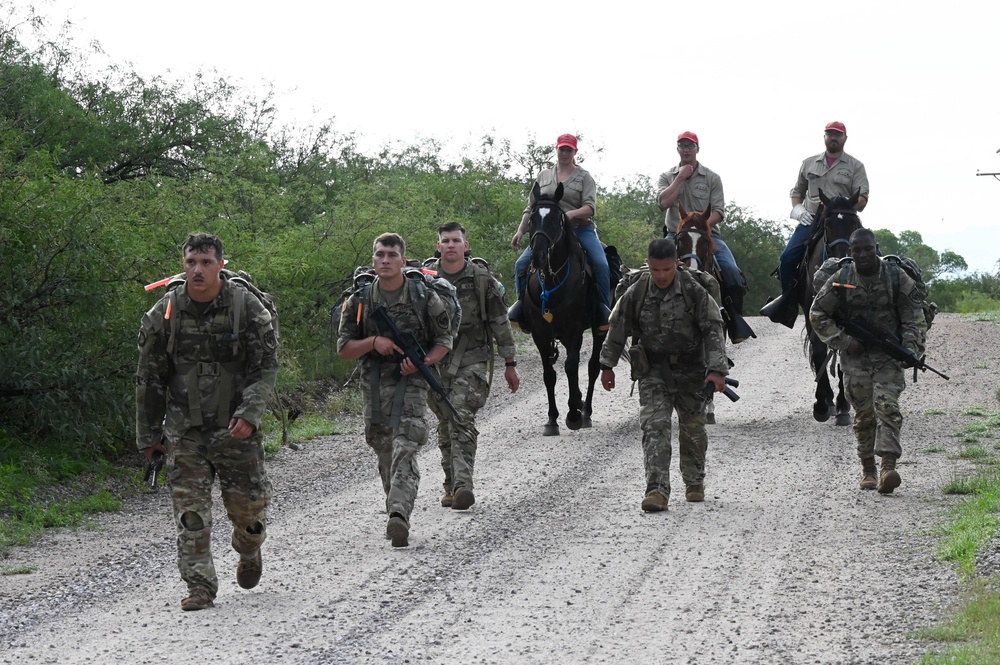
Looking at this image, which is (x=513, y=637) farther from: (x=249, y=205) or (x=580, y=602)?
(x=249, y=205)

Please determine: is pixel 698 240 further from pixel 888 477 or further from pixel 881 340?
pixel 888 477

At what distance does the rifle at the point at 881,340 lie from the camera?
10336mm

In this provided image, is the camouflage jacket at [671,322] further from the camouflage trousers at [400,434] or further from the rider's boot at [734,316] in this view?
the rider's boot at [734,316]

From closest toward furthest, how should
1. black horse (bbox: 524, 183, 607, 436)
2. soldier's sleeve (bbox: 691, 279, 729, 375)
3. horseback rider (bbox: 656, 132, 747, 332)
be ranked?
soldier's sleeve (bbox: 691, 279, 729, 375) → black horse (bbox: 524, 183, 607, 436) → horseback rider (bbox: 656, 132, 747, 332)

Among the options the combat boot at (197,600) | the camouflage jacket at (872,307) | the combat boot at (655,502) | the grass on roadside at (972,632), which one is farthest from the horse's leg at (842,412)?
the combat boot at (197,600)

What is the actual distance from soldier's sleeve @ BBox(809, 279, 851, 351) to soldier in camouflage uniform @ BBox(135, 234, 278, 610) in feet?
16.8

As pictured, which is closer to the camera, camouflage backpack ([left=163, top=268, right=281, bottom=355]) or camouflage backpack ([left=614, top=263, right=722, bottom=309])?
camouflage backpack ([left=163, top=268, right=281, bottom=355])

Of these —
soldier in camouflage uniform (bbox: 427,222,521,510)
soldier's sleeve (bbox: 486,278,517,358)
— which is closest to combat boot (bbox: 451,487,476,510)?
soldier in camouflage uniform (bbox: 427,222,521,510)

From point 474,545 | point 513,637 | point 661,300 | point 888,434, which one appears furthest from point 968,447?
point 513,637

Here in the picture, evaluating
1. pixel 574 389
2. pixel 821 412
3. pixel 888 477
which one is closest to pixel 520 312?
pixel 574 389

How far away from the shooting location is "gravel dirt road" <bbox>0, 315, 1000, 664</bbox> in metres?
6.49

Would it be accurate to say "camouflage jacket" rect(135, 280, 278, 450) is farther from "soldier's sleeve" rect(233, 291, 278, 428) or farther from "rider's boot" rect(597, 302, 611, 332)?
"rider's boot" rect(597, 302, 611, 332)

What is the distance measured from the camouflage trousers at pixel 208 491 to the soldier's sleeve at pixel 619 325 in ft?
11.6

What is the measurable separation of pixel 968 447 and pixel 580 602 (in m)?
6.87
